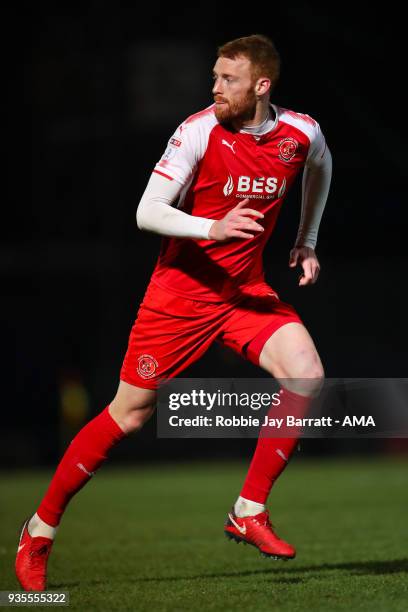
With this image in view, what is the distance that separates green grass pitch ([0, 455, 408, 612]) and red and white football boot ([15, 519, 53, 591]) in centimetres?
19

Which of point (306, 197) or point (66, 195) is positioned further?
point (66, 195)

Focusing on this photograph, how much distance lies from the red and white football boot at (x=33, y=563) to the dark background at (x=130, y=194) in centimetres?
920

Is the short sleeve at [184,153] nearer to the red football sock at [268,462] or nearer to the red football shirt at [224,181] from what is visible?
the red football shirt at [224,181]

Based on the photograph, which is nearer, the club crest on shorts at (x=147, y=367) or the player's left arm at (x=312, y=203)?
the club crest on shorts at (x=147, y=367)

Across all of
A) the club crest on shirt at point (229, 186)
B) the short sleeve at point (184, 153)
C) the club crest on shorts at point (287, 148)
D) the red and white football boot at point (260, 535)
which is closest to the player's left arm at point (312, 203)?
the club crest on shorts at point (287, 148)

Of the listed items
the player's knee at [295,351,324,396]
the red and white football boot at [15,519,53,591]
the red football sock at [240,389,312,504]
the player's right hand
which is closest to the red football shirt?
the player's right hand

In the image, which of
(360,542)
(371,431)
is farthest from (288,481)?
(371,431)

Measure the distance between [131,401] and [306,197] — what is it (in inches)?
52.3

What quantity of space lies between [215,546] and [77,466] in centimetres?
213

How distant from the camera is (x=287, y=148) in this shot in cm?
513

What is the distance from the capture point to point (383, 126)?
1466 centimetres

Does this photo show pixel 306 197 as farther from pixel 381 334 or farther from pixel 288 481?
pixel 381 334

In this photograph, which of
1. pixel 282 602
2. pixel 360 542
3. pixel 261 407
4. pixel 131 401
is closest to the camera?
pixel 282 602

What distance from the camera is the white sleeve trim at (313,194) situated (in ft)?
17.7
